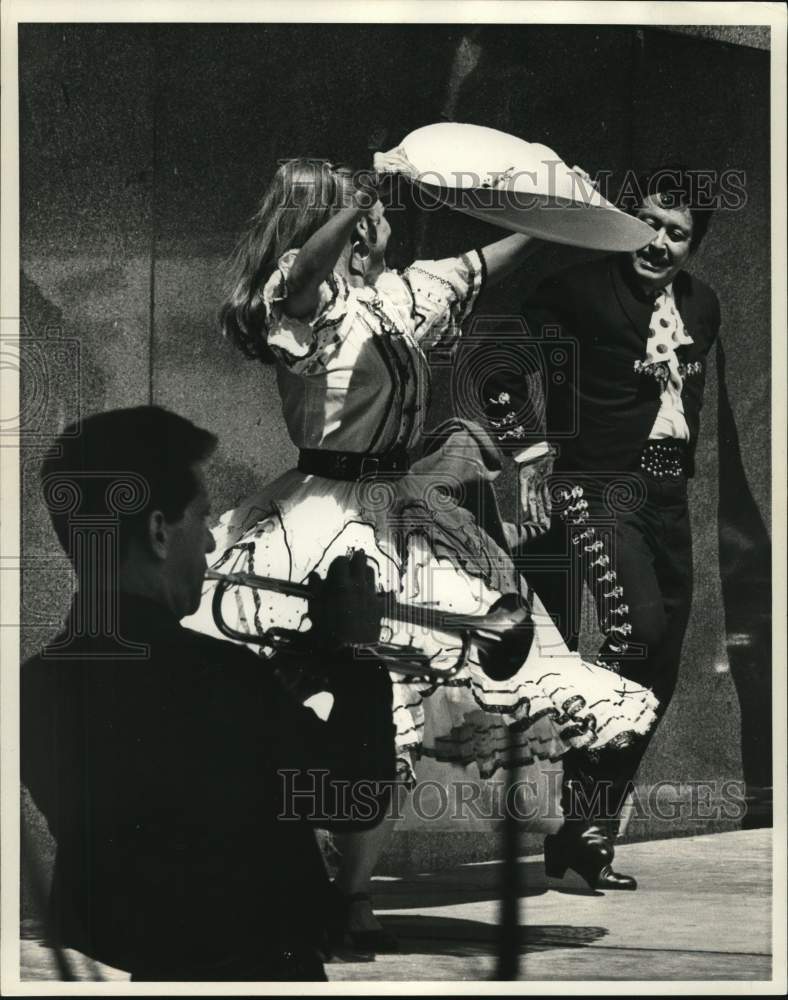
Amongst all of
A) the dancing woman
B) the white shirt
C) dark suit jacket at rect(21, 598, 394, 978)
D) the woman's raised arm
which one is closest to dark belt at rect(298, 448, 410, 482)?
the dancing woman

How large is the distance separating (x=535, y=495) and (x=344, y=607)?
77 centimetres

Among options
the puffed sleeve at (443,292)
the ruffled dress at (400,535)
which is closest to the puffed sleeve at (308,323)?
the ruffled dress at (400,535)

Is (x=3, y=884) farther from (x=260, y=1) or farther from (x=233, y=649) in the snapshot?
(x=260, y=1)

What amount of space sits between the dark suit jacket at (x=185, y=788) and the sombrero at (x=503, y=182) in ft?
5.36

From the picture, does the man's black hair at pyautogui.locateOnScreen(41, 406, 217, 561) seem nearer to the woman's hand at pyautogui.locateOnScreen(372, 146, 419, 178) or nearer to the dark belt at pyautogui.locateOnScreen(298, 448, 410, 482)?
the dark belt at pyautogui.locateOnScreen(298, 448, 410, 482)

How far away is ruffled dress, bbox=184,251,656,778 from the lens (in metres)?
4.81

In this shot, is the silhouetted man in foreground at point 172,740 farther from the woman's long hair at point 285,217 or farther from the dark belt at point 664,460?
the dark belt at point 664,460

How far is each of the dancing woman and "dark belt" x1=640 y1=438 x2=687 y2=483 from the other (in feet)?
1.99

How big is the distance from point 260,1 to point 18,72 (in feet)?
2.86

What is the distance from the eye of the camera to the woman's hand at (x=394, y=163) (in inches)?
192

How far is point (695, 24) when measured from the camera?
501cm

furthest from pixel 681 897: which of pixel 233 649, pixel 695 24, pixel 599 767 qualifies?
pixel 695 24

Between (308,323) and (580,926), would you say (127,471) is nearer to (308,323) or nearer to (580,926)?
(308,323)
